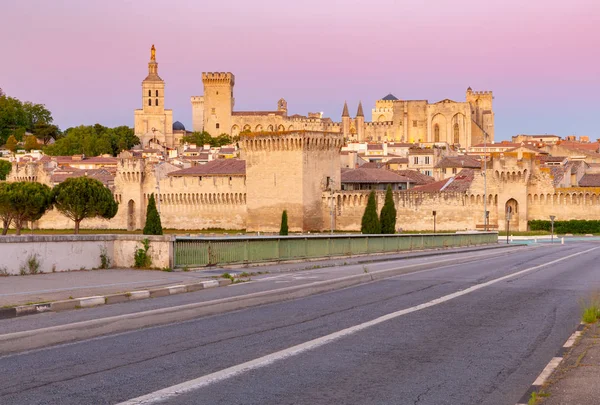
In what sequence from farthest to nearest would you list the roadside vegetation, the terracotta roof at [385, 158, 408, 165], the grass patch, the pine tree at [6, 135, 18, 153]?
1. the pine tree at [6, 135, 18, 153]
2. the terracotta roof at [385, 158, 408, 165]
3. the roadside vegetation
4. the grass patch

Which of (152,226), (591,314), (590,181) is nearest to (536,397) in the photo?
(591,314)

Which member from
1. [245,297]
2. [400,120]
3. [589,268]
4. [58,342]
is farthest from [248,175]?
[400,120]

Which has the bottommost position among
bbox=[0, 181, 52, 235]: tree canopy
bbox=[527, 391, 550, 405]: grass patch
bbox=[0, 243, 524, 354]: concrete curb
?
bbox=[527, 391, 550, 405]: grass patch

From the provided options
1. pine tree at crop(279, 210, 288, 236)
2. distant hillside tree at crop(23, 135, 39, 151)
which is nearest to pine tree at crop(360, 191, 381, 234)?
pine tree at crop(279, 210, 288, 236)

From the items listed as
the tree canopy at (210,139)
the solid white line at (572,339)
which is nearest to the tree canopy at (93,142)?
the tree canopy at (210,139)

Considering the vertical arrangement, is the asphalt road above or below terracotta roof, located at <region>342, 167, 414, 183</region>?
below

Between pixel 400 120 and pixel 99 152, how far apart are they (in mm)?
60564

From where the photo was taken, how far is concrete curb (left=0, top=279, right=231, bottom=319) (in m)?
15.3

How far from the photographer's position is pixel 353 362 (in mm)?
11047

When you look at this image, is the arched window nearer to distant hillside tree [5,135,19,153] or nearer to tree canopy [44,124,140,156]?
tree canopy [44,124,140,156]

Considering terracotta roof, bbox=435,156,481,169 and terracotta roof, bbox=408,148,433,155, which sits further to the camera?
terracotta roof, bbox=408,148,433,155

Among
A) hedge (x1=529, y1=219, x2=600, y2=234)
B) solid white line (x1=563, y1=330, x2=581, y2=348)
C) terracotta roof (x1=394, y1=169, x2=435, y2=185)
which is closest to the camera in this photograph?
solid white line (x1=563, y1=330, x2=581, y2=348)

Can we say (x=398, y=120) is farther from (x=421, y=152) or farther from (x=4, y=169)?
(x=4, y=169)

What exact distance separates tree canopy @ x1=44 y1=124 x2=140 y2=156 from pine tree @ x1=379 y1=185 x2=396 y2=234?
313ft
